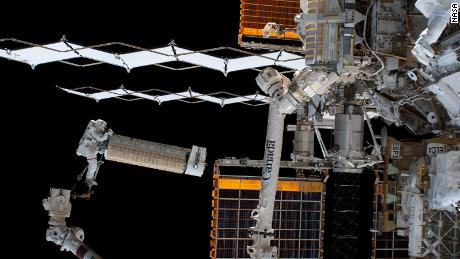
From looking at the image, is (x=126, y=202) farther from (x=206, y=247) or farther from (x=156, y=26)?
(x=156, y=26)

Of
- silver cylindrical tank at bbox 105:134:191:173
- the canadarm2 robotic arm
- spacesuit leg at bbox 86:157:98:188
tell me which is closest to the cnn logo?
silver cylindrical tank at bbox 105:134:191:173

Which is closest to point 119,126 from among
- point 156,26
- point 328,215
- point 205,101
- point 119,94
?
point 119,94

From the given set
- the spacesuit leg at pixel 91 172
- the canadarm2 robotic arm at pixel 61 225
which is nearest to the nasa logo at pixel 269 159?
the spacesuit leg at pixel 91 172

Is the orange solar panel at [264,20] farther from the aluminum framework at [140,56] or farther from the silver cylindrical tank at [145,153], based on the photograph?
the silver cylindrical tank at [145,153]

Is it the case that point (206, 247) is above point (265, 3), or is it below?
below

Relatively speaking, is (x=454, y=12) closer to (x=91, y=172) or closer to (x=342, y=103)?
(x=342, y=103)

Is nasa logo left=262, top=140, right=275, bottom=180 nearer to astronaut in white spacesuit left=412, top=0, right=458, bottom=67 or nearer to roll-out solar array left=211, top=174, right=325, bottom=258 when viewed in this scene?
astronaut in white spacesuit left=412, top=0, right=458, bottom=67
